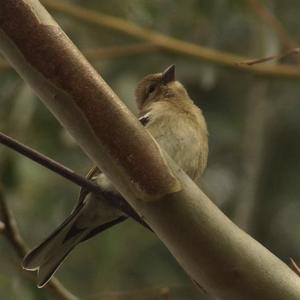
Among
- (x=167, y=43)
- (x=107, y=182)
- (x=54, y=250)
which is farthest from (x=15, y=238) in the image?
(x=167, y=43)

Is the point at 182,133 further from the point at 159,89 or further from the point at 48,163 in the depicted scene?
the point at 48,163

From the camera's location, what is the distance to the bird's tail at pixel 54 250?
229cm

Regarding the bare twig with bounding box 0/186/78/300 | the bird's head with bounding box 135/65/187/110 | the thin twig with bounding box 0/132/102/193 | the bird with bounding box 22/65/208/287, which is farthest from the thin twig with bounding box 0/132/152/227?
the bird's head with bounding box 135/65/187/110

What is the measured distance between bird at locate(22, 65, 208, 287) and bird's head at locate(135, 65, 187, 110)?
0.09 m

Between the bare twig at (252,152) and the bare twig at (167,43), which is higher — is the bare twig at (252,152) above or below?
below

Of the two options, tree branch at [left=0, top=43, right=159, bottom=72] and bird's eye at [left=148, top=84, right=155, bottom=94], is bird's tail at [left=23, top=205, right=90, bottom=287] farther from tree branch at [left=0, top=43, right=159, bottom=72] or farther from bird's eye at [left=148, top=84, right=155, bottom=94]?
tree branch at [left=0, top=43, right=159, bottom=72]

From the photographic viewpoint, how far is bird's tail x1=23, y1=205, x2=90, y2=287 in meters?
2.29

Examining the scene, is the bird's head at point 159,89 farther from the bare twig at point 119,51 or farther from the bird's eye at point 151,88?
the bare twig at point 119,51

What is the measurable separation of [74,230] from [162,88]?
666 mm

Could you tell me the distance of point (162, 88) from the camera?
306cm

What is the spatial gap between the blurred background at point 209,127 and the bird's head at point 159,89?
57 centimetres

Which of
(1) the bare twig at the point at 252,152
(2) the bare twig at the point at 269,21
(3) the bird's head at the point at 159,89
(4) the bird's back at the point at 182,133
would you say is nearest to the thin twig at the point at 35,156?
(4) the bird's back at the point at 182,133

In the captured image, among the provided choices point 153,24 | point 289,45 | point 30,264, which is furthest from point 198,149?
point 153,24

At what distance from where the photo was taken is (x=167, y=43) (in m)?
3.76
